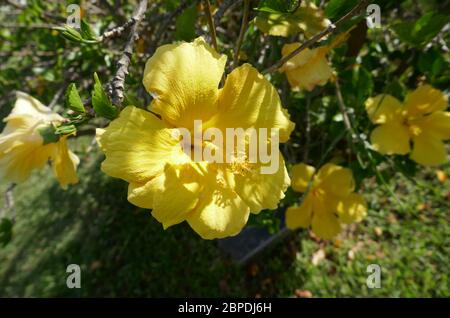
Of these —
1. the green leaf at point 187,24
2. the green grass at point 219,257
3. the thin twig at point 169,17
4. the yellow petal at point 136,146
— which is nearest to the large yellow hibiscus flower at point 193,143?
the yellow petal at point 136,146

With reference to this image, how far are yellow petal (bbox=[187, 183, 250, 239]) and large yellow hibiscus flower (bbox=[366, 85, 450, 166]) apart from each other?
0.90m

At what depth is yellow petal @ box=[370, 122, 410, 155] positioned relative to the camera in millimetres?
1721

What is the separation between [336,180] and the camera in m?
2.02

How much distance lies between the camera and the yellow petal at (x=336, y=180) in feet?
6.52

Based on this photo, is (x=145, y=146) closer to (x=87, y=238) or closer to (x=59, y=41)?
(x=59, y=41)

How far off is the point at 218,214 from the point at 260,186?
0.15 metres

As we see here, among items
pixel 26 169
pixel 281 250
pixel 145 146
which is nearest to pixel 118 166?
pixel 145 146

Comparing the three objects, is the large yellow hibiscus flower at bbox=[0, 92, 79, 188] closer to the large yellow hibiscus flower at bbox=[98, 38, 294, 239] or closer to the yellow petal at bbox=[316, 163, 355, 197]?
the large yellow hibiscus flower at bbox=[98, 38, 294, 239]

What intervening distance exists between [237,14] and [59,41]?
98cm

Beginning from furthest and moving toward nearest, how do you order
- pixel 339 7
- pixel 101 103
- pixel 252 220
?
1. pixel 252 220
2. pixel 339 7
3. pixel 101 103

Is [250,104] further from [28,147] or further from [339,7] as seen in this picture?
[28,147]

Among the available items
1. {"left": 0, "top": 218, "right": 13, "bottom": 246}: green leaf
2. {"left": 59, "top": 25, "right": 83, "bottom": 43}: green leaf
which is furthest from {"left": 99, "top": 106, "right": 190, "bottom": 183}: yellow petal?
{"left": 0, "top": 218, "right": 13, "bottom": 246}: green leaf

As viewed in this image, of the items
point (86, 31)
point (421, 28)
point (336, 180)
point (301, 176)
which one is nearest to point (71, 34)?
point (86, 31)
